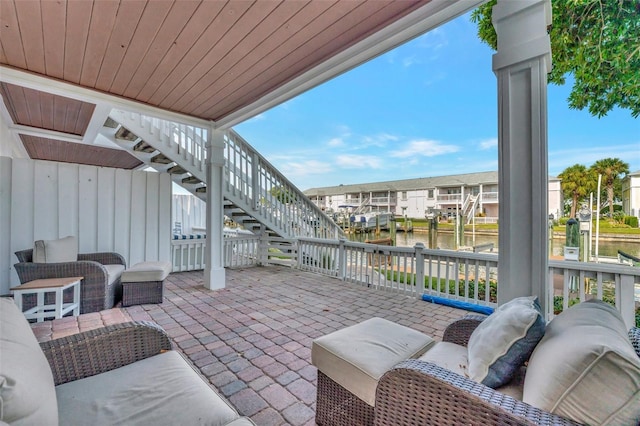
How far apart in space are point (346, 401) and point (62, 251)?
4.34 metres

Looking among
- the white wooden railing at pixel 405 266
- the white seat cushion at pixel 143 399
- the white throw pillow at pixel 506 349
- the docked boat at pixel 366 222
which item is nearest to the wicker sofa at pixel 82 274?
the white seat cushion at pixel 143 399

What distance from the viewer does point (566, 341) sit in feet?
3.40

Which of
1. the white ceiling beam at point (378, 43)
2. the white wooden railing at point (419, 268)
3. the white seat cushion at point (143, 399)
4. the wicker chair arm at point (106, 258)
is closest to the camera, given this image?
the white seat cushion at point (143, 399)

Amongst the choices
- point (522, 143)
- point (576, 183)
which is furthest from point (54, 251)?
point (576, 183)

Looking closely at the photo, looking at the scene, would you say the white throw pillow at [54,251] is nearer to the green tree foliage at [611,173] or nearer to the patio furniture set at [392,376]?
the patio furniture set at [392,376]

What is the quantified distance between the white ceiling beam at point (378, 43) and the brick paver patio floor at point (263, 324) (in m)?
2.69

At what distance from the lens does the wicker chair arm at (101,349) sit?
1352 mm

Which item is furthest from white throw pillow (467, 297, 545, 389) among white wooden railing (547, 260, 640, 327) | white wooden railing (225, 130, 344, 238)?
white wooden railing (225, 130, 344, 238)

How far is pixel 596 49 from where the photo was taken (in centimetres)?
414

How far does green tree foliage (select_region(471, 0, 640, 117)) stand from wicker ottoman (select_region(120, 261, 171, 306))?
555 cm

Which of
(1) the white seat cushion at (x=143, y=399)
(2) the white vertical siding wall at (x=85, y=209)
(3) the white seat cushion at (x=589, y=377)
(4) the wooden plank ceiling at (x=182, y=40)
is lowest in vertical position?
(1) the white seat cushion at (x=143, y=399)

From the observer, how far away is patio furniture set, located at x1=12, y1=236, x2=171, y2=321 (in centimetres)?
313

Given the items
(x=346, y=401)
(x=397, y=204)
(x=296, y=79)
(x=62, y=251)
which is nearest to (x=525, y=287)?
(x=346, y=401)

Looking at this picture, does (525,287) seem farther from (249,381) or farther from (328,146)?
(328,146)
